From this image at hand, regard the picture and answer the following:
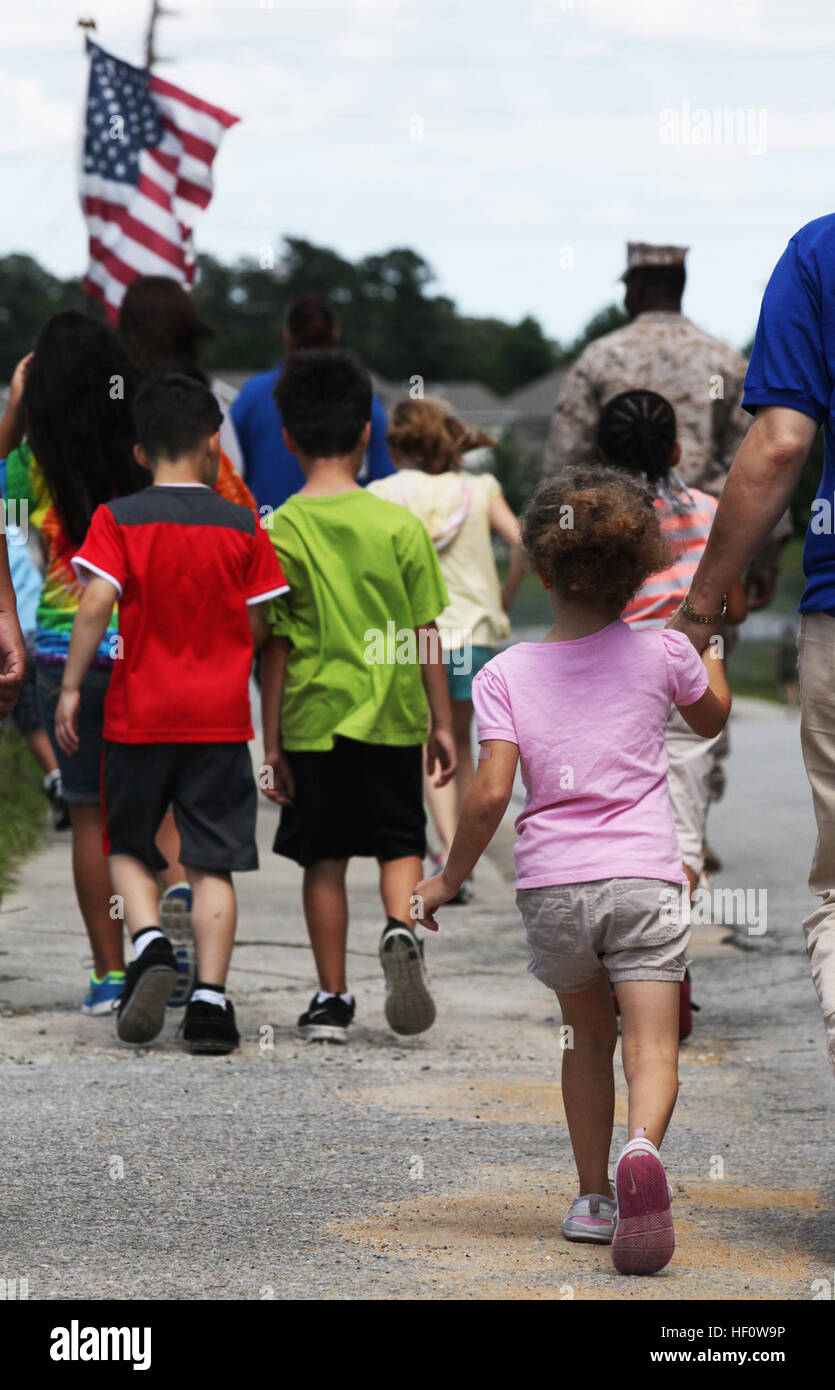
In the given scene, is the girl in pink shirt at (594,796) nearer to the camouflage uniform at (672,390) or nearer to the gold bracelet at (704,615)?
the gold bracelet at (704,615)

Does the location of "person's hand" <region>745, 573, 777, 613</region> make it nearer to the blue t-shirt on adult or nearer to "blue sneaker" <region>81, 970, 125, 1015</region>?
the blue t-shirt on adult

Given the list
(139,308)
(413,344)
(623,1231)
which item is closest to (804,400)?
(623,1231)

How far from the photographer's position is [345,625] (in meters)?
5.34

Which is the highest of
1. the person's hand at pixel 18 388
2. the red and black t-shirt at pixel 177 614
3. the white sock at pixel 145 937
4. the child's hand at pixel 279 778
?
the person's hand at pixel 18 388

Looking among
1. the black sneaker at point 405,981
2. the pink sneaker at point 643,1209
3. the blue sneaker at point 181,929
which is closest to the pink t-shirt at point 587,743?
the pink sneaker at point 643,1209

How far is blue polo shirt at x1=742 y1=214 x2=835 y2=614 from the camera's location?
352cm

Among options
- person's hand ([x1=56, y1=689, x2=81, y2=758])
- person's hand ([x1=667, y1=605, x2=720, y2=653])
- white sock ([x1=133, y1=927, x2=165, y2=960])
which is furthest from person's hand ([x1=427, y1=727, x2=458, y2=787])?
person's hand ([x1=667, y1=605, x2=720, y2=653])

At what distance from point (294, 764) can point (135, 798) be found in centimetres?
48

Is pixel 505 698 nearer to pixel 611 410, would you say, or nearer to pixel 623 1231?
pixel 623 1231

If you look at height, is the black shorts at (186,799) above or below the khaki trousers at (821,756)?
below

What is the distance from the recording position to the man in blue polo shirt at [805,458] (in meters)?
3.52

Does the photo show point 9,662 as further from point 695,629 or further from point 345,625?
point 345,625

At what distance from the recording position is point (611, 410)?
528 cm

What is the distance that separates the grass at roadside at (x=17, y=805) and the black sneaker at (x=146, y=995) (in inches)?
87.3
